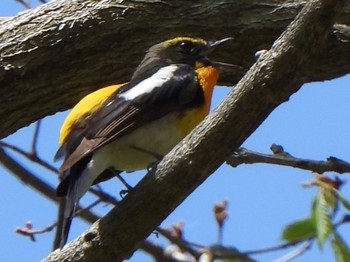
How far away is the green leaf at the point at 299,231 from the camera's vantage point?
12.7 feet

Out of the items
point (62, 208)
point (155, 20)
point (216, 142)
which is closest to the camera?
point (216, 142)

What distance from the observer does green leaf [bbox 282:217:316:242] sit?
3885 mm

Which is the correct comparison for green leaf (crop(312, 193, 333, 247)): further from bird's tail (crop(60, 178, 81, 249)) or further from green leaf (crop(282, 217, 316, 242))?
bird's tail (crop(60, 178, 81, 249))

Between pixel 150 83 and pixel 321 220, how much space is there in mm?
1327

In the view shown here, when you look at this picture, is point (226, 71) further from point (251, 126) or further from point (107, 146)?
point (251, 126)

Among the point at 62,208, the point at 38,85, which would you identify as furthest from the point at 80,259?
the point at 38,85

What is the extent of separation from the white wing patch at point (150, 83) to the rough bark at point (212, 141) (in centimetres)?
80

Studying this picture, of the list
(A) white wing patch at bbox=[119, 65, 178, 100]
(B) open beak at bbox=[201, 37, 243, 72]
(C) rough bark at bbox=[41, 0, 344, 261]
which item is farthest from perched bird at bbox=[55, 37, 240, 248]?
(C) rough bark at bbox=[41, 0, 344, 261]

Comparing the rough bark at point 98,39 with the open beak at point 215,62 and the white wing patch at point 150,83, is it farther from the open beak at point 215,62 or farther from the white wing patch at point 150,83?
the white wing patch at point 150,83

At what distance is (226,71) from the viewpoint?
5.54 meters

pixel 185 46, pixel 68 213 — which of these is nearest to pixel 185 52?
pixel 185 46

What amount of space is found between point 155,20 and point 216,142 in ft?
5.74

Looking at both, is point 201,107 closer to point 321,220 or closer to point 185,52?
point 185,52

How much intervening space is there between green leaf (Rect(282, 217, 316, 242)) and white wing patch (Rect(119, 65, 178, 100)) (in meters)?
1.14
